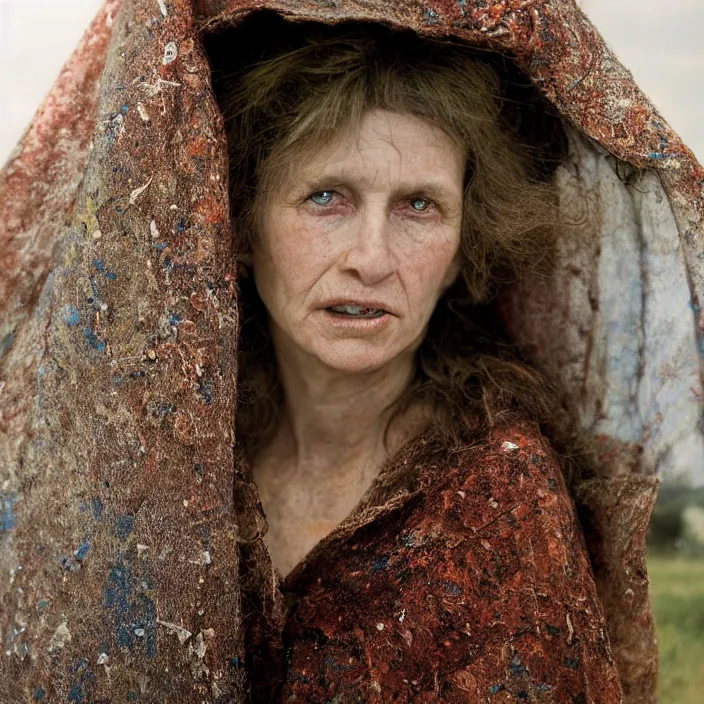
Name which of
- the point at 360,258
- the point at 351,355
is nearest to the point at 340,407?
the point at 351,355

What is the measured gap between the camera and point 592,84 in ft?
5.48

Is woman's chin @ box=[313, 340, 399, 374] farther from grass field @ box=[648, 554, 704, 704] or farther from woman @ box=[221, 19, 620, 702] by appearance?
grass field @ box=[648, 554, 704, 704]

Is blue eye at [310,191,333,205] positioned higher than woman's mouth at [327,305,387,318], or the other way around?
blue eye at [310,191,333,205]

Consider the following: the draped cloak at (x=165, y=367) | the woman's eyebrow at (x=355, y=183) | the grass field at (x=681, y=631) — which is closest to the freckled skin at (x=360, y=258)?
the woman's eyebrow at (x=355, y=183)

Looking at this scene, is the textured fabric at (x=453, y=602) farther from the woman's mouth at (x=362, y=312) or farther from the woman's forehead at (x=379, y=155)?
the woman's forehead at (x=379, y=155)

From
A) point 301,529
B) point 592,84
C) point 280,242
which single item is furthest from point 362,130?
point 301,529

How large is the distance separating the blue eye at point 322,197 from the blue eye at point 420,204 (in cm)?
18

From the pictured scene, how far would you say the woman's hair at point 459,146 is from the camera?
1785 mm

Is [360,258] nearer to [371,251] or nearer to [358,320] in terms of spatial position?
[371,251]

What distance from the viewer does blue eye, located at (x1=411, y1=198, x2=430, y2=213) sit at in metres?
1.85

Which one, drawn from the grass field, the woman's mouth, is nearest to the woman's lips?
the woman's mouth

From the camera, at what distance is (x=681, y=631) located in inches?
149

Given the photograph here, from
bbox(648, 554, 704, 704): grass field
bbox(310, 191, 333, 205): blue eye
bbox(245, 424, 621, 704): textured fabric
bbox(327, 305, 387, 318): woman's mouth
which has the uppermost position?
bbox(310, 191, 333, 205): blue eye

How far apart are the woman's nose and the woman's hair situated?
0.20 metres
